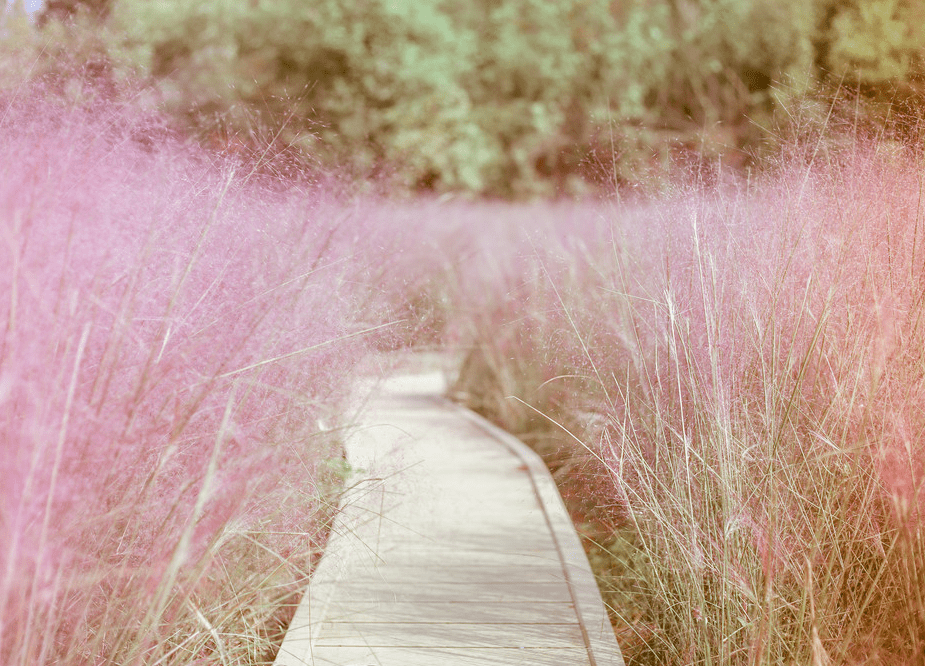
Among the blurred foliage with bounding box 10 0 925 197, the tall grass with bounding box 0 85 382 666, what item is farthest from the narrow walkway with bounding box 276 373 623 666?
the blurred foliage with bounding box 10 0 925 197

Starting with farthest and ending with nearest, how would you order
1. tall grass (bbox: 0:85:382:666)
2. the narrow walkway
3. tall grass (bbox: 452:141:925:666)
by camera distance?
the narrow walkway, tall grass (bbox: 452:141:925:666), tall grass (bbox: 0:85:382:666)

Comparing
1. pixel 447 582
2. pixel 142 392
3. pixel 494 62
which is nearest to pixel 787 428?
pixel 447 582

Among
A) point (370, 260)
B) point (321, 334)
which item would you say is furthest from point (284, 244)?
point (370, 260)

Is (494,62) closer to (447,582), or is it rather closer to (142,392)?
(447,582)

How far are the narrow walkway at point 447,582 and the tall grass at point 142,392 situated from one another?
0.19 metres

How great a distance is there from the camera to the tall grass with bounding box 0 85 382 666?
57.6 inches

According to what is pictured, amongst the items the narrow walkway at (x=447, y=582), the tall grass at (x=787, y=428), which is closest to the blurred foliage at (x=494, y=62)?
the narrow walkway at (x=447, y=582)

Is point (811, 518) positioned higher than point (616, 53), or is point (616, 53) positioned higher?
point (616, 53)

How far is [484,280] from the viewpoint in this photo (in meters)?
6.69

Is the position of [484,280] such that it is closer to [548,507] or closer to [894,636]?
[548,507]

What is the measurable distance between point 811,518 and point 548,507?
1.61 meters

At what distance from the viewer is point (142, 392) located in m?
1.62

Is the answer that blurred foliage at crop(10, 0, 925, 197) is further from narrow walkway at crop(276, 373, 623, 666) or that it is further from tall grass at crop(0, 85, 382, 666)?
tall grass at crop(0, 85, 382, 666)

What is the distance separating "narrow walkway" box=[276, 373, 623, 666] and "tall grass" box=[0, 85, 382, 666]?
0.61 feet
